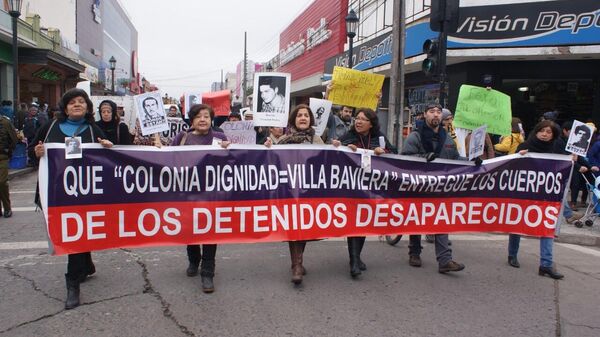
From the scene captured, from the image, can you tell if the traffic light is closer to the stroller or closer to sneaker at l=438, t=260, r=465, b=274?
the stroller

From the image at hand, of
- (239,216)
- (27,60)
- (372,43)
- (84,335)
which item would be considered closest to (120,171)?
(239,216)

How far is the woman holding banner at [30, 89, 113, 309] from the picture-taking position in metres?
4.12

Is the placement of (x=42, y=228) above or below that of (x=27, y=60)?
below

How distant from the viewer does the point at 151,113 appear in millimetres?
5094

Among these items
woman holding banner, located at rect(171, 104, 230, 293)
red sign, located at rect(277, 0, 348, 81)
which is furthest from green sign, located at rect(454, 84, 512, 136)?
red sign, located at rect(277, 0, 348, 81)

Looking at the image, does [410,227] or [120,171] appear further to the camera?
[410,227]

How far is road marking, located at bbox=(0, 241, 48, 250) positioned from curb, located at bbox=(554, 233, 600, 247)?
23.7ft

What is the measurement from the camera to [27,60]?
2027 centimetres

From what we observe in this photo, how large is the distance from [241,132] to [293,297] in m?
3.53

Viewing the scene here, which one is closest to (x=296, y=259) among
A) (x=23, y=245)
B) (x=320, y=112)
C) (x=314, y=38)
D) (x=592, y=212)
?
(x=320, y=112)

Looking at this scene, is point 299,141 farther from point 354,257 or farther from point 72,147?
point 72,147

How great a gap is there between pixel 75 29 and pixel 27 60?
22.6 metres

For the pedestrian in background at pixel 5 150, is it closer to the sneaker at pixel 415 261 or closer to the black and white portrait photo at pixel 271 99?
the black and white portrait photo at pixel 271 99

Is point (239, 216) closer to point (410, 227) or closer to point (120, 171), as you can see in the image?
point (120, 171)
